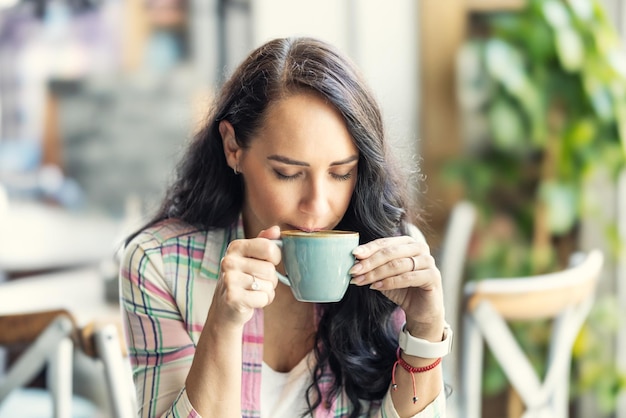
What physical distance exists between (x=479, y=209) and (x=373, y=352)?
159 centimetres

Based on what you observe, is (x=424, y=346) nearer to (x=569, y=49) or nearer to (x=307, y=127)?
(x=307, y=127)

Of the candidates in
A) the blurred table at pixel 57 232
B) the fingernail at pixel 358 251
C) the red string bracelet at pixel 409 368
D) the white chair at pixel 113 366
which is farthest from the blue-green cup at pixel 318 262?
the blurred table at pixel 57 232

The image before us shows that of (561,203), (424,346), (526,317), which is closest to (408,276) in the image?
(424,346)

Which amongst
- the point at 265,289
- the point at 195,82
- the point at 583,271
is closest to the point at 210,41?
the point at 195,82

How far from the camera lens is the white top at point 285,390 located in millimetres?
1257

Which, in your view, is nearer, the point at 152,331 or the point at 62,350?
the point at 152,331

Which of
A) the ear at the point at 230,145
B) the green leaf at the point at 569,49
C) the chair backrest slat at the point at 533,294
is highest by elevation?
the green leaf at the point at 569,49

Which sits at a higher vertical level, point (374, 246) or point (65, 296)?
point (374, 246)

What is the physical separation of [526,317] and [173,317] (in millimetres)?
677

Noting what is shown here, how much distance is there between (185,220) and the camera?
132 cm

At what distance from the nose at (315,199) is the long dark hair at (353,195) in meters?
0.08

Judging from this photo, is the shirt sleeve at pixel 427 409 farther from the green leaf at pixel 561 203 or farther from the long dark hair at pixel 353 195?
the green leaf at pixel 561 203

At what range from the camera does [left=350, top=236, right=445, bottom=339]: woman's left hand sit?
1012 millimetres

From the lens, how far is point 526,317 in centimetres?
154
